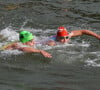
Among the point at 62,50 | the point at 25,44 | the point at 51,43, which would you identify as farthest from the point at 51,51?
the point at 25,44

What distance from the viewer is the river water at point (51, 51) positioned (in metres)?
7.45

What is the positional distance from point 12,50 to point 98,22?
13.0ft

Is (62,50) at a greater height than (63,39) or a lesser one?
lesser

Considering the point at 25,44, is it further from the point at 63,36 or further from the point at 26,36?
the point at 63,36

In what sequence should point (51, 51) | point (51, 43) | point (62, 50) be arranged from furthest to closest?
point (51, 43)
point (62, 50)
point (51, 51)

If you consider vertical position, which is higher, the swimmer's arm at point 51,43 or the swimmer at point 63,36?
the swimmer at point 63,36

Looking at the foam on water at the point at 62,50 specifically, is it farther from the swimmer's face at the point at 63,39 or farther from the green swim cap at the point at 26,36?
the green swim cap at the point at 26,36

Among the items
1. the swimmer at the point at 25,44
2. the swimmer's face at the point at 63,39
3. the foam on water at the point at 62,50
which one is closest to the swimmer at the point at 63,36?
the swimmer's face at the point at 63,39

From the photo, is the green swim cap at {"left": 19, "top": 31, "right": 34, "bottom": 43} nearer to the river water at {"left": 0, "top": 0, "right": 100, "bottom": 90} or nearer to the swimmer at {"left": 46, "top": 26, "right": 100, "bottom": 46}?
the river water at {"left": 0, "top": 0, "right": 100, "bottom": 90}

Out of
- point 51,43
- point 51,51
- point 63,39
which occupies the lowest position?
point 51,51

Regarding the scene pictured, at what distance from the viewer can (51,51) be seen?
9750 millimetres

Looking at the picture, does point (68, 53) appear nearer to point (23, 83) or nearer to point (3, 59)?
point (3, 59)

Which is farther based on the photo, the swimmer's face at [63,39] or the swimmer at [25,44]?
the swimmer's face at [63,39]

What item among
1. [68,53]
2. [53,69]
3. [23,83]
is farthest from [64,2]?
[23,83]
